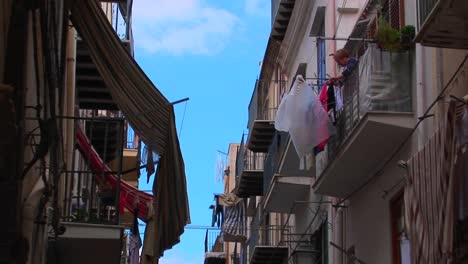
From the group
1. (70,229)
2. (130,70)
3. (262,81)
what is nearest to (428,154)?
(130,70)

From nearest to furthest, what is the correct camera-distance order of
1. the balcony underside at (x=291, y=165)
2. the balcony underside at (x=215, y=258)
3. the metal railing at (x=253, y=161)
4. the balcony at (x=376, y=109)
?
the balcony at (x=376, y=109) → the balcony underside at (x=291, y=165) → the metal railing at (x=253, y=161) → the balcony underside at (x=215, y=258)

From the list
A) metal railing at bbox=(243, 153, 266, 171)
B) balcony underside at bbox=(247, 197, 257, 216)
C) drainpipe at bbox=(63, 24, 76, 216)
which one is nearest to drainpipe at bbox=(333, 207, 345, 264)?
drainpipe at bbox=(63, 24, 76, 216)

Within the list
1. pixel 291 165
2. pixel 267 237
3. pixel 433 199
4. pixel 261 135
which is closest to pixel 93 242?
pixel 433 199

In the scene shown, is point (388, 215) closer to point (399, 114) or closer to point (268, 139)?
point (399, 114)

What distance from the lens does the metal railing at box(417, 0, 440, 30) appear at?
393 inches

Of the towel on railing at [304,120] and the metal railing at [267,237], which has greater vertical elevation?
the towel on railing at [304,120]

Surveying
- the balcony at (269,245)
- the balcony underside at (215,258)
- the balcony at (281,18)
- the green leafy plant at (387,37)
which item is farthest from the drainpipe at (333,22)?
the balcony underside at (215,258)

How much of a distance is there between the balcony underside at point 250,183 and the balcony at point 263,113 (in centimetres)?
102

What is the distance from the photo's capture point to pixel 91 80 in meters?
15.9

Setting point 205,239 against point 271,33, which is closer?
point 271,33

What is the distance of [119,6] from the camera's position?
17281 millimetres

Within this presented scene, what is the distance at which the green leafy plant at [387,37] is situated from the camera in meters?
12.4

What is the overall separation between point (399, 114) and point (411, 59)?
70cm

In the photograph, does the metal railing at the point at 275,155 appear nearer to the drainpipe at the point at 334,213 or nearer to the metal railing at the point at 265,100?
the drainpipe at the point at 334,213
